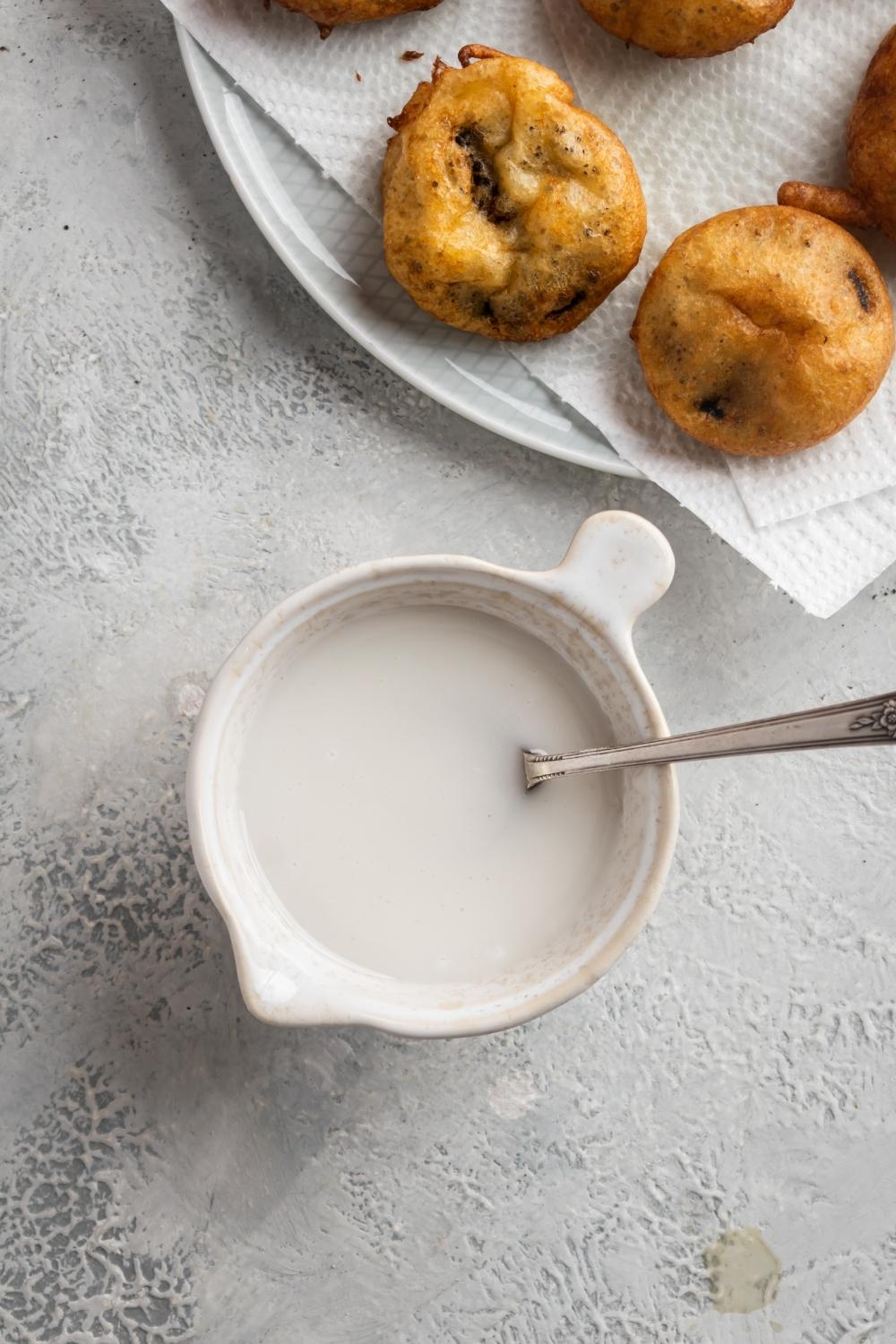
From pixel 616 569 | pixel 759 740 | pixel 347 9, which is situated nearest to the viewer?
pixel 759 740

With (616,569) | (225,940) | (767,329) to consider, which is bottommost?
(225,940)

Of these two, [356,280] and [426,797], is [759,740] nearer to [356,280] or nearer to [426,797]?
[426,797]

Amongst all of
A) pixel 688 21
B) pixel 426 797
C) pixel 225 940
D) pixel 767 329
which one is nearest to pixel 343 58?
pixel 688 21

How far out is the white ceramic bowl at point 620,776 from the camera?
3.31 ft

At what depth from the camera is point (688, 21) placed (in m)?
1.22

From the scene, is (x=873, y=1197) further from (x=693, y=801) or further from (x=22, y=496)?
(x=22, y=496)

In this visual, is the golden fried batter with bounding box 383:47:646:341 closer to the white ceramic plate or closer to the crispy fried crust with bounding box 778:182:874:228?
the white ceramic plate

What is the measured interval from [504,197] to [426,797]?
601 millimetres

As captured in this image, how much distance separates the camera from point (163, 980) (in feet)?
4.19

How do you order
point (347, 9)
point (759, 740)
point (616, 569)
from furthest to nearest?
1. point (347, 9)
2. point (616, 569)
3. point (759, 740)

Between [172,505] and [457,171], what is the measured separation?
449mm

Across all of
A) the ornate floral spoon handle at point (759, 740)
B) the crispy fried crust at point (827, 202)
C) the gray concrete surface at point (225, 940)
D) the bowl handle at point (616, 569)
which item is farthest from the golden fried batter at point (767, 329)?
the ornate floral spoon handle at point (759, 740)

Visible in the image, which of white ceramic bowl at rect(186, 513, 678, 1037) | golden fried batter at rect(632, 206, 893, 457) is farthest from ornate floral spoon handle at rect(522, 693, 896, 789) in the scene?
golden fried batter at rect(632, 206, 893, 457)

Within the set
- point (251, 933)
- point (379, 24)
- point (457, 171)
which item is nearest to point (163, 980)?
point (251, 933)
